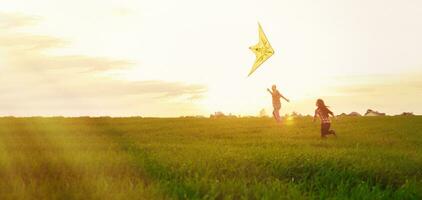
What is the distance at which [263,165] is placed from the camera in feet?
39.6

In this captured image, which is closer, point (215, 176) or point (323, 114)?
point (215, 176)

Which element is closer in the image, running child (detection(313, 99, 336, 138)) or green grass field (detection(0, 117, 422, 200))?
green grass field (detection(0, 117, 422, 200))

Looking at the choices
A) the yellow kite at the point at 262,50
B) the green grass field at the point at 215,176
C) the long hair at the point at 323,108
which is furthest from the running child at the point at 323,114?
the green grass field at the point at 215,176

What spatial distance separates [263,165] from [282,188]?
285 cm

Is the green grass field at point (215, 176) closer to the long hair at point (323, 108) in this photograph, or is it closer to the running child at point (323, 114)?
the running child at point (323, 114)

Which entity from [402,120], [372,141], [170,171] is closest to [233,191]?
[170,171]

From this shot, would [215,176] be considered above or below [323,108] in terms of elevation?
below

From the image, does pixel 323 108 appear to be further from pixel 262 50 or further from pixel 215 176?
pixel 215 176

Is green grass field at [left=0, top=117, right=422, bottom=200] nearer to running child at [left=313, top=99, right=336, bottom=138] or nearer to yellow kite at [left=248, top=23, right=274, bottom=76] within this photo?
running child at [left=313, top=99, right=336, bottom=138]

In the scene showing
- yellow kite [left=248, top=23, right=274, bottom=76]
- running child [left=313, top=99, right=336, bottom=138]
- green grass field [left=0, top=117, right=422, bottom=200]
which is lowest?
green grass field [left=0, top=117, right=422, bottom=200]

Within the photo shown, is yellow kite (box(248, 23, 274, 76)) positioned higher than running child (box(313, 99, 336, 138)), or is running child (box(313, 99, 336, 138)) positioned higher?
yellow kite (box(248, 23, 274, 76))

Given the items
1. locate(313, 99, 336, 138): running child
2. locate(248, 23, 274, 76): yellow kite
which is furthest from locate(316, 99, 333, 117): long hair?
locate(248, 23, 274, 76): yellow kite

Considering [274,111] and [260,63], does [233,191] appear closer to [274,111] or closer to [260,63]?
[260,63]

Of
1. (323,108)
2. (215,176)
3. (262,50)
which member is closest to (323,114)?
(323,108)
